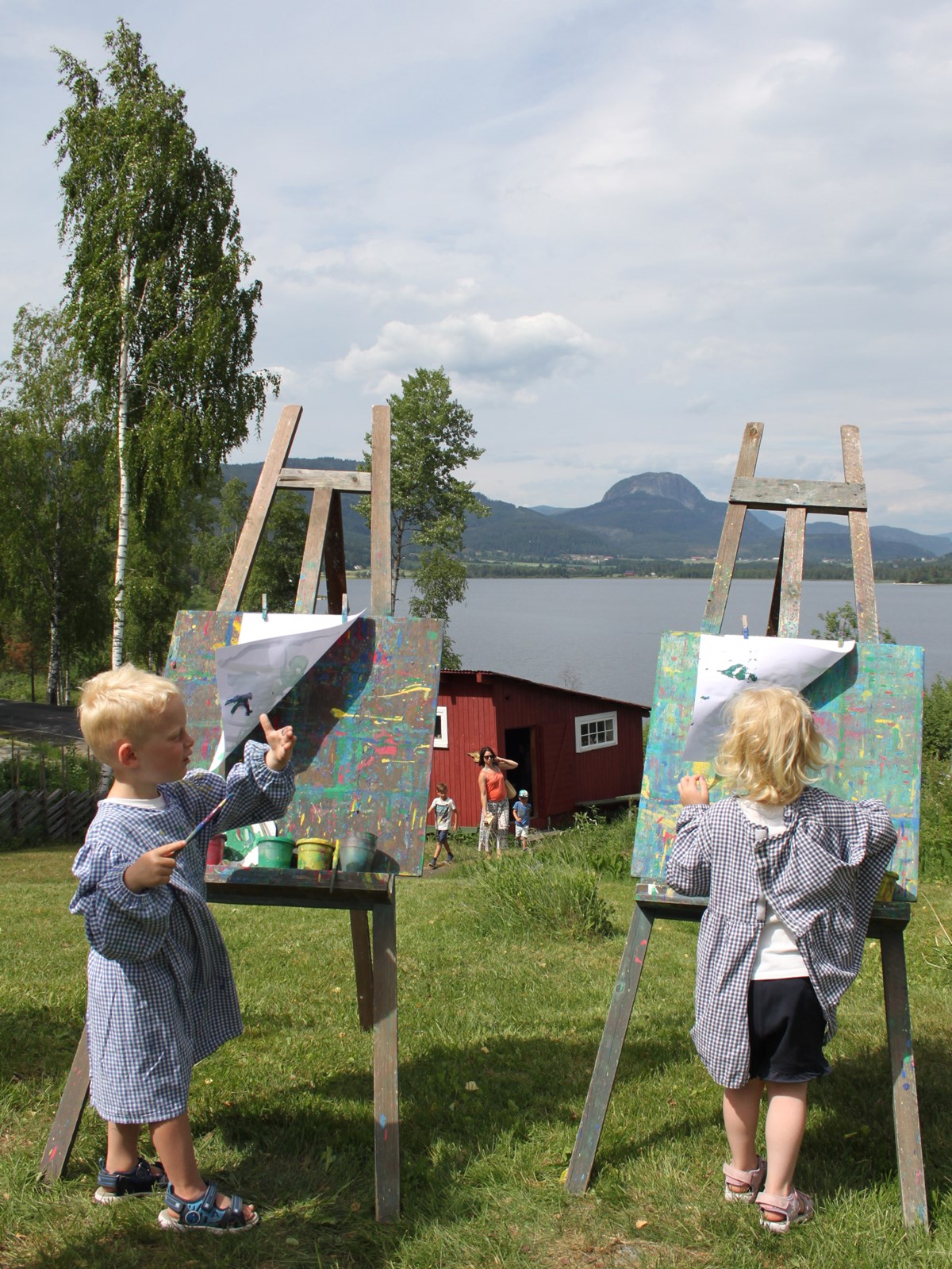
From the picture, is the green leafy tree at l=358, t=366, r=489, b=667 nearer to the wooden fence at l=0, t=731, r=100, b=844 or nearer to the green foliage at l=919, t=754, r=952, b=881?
the wooden fence at l=0, t=731, r=100, b=844

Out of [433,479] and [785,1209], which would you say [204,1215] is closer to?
[785,1209]

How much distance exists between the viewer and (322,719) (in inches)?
140

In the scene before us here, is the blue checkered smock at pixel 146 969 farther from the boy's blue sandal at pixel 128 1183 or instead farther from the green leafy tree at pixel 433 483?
the green leafy tree at pixel 433 483

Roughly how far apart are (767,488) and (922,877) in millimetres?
8856

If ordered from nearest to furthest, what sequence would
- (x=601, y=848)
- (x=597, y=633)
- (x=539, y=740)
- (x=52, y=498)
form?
(x=601, y=848)
(x=539, y=740)
(x=52, y=498)
(x=597, y=633)

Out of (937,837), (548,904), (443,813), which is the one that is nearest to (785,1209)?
(548,904)

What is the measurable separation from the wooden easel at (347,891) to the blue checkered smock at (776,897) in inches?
38.2

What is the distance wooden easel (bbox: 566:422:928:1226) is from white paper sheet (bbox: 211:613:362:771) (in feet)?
4.61

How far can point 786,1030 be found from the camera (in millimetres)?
2668

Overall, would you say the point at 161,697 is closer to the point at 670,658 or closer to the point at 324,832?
the point at 324,832

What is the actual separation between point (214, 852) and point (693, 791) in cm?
161

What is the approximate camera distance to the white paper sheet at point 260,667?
3498 millimetres

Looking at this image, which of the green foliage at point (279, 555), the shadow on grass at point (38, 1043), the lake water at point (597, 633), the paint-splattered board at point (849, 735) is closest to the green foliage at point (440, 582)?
the green foliage at point (279, 555)

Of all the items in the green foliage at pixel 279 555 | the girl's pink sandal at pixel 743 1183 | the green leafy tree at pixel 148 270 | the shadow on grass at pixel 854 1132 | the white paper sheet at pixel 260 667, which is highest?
the green leafy tree at pixel 148 270
